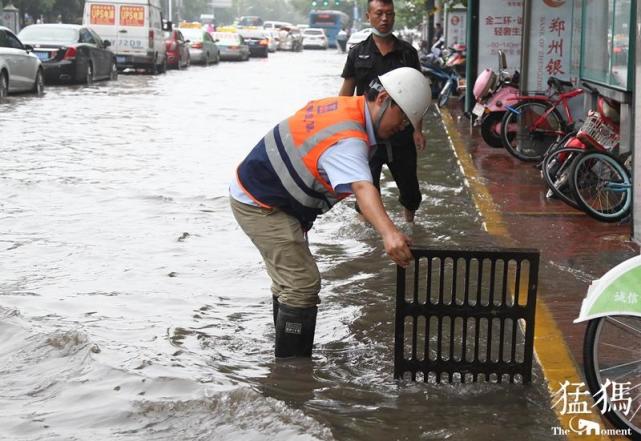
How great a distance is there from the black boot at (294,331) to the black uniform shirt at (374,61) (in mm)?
3343

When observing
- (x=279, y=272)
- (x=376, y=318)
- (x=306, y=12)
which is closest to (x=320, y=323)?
(x=376, y=318)

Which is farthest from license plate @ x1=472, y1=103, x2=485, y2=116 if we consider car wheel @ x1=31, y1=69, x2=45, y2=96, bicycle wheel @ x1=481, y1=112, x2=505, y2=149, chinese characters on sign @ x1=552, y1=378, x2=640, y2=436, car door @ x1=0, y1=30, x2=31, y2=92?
car wheel @ x1=31, y1=69, x2=45, y2=96

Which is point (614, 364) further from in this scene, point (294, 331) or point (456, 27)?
point (456, 27)

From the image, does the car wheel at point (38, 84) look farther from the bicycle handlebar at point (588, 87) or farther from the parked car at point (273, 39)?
the parked car at point (273, 39)

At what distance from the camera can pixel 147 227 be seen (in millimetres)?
9688

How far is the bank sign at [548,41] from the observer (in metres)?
13.5

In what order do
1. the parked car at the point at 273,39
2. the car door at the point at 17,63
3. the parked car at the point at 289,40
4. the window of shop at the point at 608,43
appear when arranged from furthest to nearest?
1. the parked car at the point at 289,40
2. the parked car at the point at 273,39
3. the car door at the point at 17,63
4. the window of shop at the point at 608,43

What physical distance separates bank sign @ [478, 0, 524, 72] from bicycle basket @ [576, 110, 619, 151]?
7.11m

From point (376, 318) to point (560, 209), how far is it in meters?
3.62

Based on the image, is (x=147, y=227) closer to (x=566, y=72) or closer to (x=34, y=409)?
(x=34, y=409)

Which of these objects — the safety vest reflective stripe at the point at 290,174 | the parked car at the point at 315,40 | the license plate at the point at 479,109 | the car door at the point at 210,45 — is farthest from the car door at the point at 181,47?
the parked car at the point at 315,40

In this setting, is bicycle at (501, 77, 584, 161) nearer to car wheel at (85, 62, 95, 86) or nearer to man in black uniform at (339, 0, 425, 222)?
man in black uniform at (339, 0, 425, 222)

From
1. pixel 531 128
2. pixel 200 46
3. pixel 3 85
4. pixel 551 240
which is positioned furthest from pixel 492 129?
pixel 200 46

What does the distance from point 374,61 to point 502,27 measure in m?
8.77
